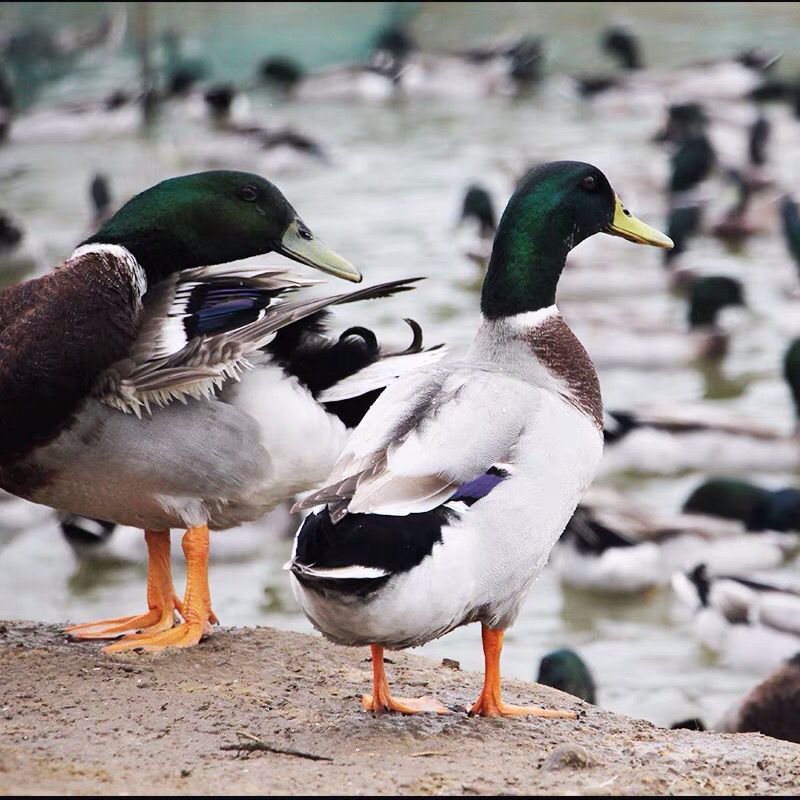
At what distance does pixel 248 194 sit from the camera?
5156 mm

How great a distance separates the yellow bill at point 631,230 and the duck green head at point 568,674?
2.07 meters

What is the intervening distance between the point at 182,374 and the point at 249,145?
1308 cm

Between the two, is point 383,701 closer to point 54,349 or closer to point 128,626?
point 128,626

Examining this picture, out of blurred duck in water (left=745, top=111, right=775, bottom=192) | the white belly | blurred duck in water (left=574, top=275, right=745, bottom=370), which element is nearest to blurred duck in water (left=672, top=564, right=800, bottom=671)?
the white belly

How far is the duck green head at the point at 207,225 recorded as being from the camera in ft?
16.8

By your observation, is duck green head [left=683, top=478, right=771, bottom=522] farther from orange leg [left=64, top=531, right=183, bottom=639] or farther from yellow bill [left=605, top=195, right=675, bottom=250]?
orange leg [left=64, top=531, right=183, bottom=639]

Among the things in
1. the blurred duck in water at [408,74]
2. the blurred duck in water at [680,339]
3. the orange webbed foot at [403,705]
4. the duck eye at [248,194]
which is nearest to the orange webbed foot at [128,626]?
the orange webbed foot at [403,705]

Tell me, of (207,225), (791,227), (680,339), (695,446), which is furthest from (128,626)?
(791,227)

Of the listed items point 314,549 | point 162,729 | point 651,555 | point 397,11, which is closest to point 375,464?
point 314,549

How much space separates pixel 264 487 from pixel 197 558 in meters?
0.33

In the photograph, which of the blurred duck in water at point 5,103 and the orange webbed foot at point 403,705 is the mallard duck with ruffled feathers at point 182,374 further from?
the blurred duck in water at point 5,103

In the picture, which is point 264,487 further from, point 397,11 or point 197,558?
point 397,11

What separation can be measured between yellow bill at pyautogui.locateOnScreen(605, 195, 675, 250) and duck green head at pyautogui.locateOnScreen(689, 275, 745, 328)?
293 inches

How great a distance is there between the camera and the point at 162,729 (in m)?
4.10
